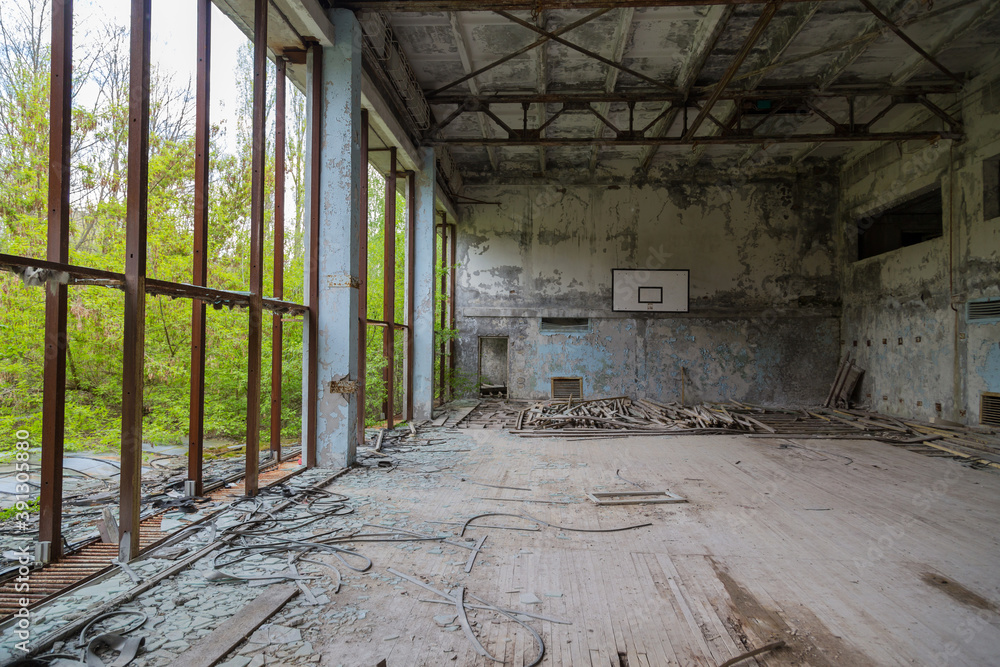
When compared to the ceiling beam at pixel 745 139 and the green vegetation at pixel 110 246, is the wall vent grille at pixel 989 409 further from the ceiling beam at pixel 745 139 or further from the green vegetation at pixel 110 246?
the green vegetation at pixel 110 246

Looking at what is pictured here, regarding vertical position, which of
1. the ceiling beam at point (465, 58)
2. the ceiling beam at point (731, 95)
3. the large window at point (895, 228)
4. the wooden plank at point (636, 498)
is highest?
the ceiling beam at point (465, 58)

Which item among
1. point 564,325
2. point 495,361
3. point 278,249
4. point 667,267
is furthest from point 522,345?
point 278,249

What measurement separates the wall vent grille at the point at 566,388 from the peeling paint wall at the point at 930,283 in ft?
22.2

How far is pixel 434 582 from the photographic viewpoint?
3178 mm

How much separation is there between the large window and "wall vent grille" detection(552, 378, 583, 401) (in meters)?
7.81

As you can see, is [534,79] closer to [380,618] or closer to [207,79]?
[207,79]

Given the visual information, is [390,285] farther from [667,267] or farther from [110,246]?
[667,267]

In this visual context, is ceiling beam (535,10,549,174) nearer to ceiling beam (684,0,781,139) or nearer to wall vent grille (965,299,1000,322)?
ceiling beam (684,0,781,139)

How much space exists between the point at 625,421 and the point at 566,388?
13.9ft

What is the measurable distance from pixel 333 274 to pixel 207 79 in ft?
7.39

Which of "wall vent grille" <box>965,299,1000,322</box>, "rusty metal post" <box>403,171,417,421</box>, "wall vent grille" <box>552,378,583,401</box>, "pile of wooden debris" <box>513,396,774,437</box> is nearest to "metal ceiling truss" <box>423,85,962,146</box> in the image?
"rusty metal post" <box>403,171,417,421</box>

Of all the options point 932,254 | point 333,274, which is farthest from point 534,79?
point 932,254

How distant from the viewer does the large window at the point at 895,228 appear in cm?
1297

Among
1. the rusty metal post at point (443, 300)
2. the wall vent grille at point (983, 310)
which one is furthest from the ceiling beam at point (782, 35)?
the rusty metal post at point (443, 300)
